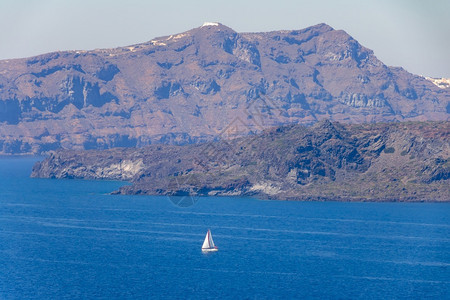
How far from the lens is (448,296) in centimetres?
15112

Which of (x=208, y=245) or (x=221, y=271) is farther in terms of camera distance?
(x=208, y=245)

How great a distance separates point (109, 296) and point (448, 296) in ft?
190

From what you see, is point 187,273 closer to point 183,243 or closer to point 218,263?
point 218,263

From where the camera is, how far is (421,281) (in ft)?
531

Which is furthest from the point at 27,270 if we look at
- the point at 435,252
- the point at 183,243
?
the point at 435,252

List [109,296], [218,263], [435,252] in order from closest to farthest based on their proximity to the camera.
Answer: [109,296], [218,263], [435,252]

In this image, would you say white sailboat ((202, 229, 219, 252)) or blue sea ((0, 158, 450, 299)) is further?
white sailboat ((202, 229, 219, 252))

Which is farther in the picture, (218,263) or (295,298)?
(218,263)

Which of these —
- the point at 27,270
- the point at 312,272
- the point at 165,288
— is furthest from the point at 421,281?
the point at 27,270

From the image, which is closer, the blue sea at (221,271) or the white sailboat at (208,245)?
the blue sea at (221,271)

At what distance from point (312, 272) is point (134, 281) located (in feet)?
113

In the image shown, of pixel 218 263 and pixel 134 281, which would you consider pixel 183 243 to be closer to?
pixel 218 263

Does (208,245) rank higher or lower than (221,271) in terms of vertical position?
higher

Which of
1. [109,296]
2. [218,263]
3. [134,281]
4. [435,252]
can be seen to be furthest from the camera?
[435,252]
